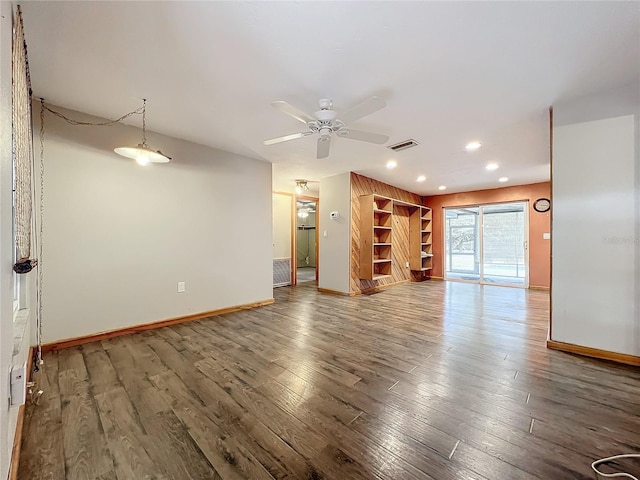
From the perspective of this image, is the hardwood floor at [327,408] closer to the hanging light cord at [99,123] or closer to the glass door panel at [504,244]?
the hanging light cord at [99,123]

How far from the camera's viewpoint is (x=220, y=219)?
398cm

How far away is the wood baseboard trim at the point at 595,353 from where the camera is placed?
91.1 inches

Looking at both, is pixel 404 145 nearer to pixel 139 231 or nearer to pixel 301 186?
pixel 301 186

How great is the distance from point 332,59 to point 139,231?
2912 millimetres

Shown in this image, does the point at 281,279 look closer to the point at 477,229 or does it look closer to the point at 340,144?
the point at 340,144

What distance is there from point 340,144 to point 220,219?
210 cm

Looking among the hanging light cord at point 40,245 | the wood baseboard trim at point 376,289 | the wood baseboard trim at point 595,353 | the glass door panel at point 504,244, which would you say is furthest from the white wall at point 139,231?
the glass door panel at point 504,244

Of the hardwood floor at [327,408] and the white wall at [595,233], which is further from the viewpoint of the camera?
the white wall at [595,233]

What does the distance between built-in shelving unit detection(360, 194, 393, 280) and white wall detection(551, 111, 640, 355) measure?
296 cm

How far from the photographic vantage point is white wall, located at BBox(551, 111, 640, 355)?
2.32m

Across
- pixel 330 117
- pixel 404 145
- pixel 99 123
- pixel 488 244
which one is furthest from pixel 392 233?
pixel 99 123

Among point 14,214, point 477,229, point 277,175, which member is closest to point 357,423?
point 14,214

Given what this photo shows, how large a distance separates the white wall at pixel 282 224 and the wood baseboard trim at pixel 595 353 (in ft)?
16.8

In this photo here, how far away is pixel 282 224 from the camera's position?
653 cm
